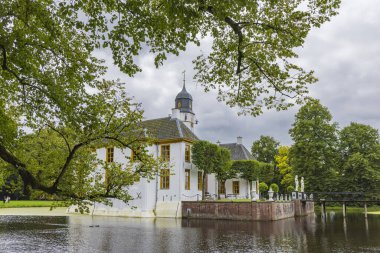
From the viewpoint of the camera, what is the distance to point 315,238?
14969 millimetres

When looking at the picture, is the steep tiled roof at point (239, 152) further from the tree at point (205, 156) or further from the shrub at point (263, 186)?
the tree at point (205, 156)

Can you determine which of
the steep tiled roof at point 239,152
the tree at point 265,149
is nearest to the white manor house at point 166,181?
the steep tiled roof at point 239,152

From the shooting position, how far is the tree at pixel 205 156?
27438 mm

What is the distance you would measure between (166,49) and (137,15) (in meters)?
0.82

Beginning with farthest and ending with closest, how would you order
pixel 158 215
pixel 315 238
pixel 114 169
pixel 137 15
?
pixel 158 215, pixel 315 238, pixel 114 169, pixel 137 15

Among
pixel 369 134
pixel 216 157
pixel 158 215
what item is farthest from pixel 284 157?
Answer: pixel 158 215

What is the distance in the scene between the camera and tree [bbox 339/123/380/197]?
35.8m

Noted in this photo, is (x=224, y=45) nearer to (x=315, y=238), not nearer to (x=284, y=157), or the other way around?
(x=315, y=238)

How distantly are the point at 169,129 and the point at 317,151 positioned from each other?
17821mm

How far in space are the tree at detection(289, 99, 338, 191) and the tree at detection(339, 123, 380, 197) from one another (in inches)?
54.6

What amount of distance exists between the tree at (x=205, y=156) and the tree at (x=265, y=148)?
90.2ft

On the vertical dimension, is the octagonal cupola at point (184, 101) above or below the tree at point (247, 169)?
above

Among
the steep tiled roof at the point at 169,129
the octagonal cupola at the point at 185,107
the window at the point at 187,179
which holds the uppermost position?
the octagonal cupola at the point at 185,107

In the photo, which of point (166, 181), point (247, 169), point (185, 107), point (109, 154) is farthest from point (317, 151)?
point (109, 154)
